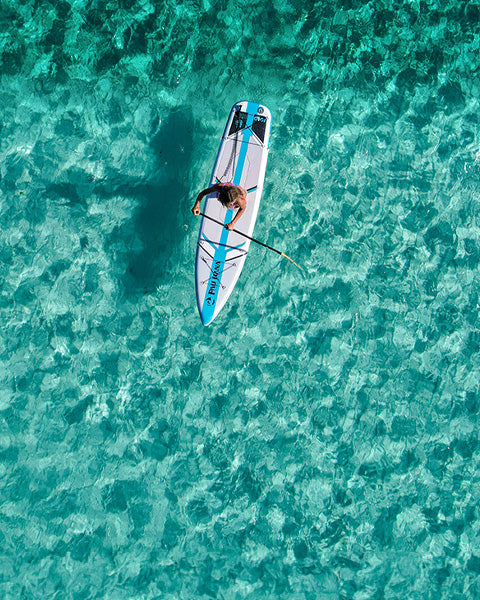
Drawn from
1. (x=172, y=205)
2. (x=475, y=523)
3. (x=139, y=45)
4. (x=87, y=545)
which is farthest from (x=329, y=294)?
(x=87, y=545)

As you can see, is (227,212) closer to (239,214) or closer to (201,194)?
(239,214)

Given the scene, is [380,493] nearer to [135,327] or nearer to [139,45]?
[135,327]

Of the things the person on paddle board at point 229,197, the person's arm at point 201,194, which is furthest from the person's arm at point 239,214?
the person's arm at point 201,194

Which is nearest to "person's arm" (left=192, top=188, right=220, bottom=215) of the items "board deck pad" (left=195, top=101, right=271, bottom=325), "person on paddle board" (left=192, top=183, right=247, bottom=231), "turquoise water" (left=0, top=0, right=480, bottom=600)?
"person on paddle board" (left=192, top=183, right=247, bottom=231)

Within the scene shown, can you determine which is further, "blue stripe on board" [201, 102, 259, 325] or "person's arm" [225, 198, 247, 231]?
"blue stripe on board" [201, 102, 259, 325]

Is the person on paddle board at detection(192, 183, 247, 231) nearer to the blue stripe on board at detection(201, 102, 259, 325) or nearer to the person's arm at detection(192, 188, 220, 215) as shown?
the person's arm at detection(192, 188, 220, 215)

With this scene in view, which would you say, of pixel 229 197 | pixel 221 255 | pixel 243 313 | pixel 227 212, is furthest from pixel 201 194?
pixel 243 313
